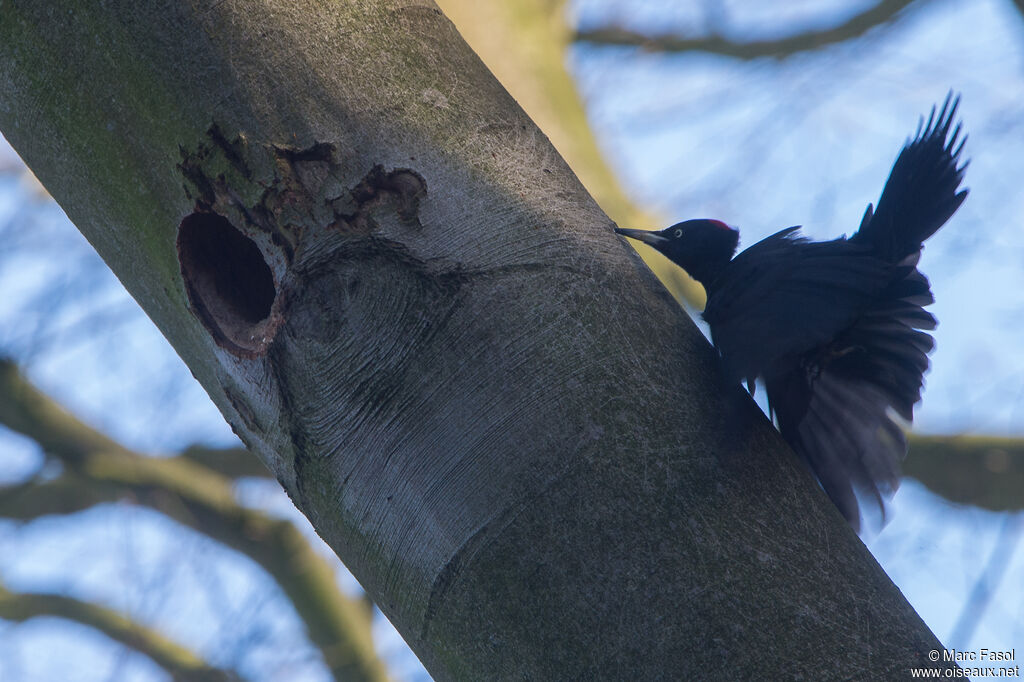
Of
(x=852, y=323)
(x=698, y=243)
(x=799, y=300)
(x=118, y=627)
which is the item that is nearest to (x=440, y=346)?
(x=799, y=300)

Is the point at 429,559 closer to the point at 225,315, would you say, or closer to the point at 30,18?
the point at 225,315

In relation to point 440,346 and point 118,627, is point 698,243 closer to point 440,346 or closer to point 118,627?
point 440,346

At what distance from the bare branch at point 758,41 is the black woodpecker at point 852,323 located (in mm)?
2575

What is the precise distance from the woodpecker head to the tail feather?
71 centimetres

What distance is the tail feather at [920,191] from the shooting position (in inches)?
86.4

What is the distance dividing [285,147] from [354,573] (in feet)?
2.15

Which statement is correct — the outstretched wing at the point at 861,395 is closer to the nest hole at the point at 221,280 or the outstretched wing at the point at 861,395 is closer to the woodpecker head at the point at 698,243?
the woodpecker head at the point at 698,243

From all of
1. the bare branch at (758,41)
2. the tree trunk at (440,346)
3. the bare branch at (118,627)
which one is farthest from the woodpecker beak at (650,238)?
the bare branch at (118,627)

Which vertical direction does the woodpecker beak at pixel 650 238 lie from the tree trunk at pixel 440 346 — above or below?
above

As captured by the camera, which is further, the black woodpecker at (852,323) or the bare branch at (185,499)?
the bare branch at (185,499)

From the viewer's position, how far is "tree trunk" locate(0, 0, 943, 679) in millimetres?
1076

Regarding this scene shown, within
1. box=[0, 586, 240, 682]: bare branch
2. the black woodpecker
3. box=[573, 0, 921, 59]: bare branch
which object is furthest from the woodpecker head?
box=[0, 586, 240, 682]: bare branch

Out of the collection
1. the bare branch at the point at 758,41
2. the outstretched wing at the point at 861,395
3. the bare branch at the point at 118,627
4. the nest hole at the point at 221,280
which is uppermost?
the bare branch at the point at 758,41

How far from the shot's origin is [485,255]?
4.14ft
